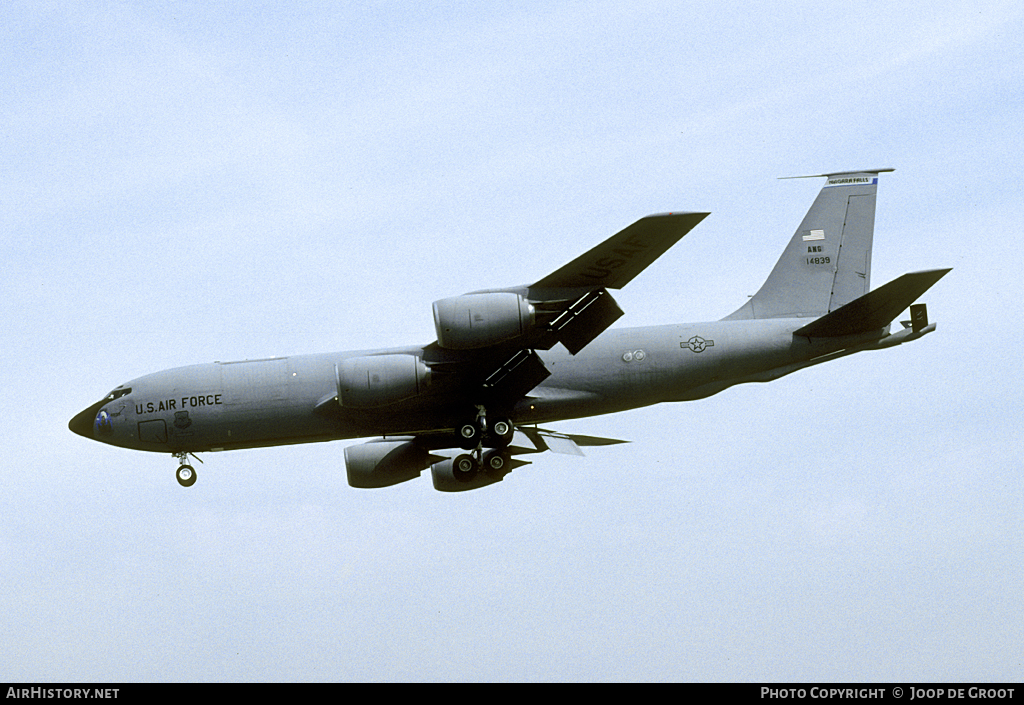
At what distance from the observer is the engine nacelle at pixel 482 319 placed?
85.9ft

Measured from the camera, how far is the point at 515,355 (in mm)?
28625

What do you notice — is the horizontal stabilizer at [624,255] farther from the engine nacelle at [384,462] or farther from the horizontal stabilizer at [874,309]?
the engine nacelle at [384,462]

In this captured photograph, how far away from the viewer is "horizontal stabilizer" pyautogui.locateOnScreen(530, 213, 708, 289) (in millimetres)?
24859

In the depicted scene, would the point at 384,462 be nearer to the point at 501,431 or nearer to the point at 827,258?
the point at 501,431

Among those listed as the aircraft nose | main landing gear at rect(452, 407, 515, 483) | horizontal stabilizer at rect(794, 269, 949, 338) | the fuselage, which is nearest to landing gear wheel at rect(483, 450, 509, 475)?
main landing gear at rect(452, 407, 515, 483)

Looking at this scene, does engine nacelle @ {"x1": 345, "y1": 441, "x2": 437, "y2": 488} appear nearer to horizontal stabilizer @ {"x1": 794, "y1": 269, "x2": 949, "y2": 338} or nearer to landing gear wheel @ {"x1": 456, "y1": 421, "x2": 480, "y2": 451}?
landing gear wheel @ {"x1": 456, "y1": 421, "x2": 480, "y2": 451}

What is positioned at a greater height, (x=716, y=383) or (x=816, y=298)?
(x=816, y=298)

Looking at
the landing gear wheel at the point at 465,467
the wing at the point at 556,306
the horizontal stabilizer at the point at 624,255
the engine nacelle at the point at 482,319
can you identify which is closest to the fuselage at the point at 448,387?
the landing gear wheel at the point at 465,467

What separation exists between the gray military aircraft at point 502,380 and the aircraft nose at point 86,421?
36 millimetres
